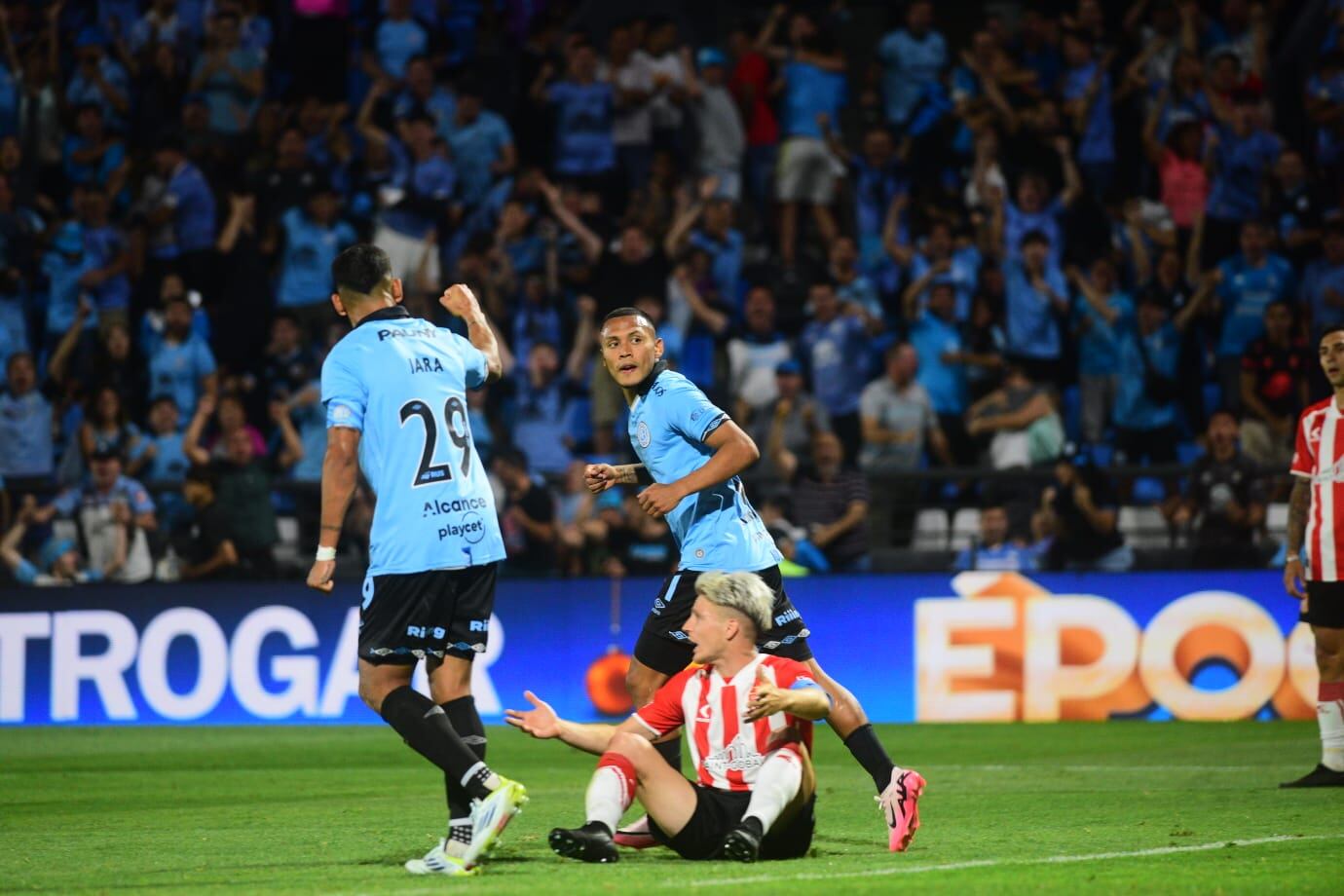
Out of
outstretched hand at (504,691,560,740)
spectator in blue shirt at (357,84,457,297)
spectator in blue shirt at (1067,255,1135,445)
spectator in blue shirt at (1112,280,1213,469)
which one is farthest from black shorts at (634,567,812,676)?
spectator in blue shirt at (357,84,457,297)

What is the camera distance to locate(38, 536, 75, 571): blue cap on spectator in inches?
667

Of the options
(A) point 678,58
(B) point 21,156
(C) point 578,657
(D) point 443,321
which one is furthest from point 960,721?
(B) point 21,156

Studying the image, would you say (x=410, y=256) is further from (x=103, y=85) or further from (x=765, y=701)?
(x=765, y=701)

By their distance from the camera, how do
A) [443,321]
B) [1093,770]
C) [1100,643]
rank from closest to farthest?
[1093,770], [1100,643], [443,321]

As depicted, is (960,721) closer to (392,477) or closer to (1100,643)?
(1100,643)

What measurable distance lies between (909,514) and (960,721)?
1767 millimetres

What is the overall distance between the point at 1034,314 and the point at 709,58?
17.8 feet

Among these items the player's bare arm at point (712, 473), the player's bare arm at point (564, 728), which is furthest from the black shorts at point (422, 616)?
the player's bare arm at point (712, 473)

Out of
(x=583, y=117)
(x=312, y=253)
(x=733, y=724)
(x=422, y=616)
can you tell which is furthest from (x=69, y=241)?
(x=733, y=724)

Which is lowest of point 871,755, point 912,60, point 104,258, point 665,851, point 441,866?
point 665,851

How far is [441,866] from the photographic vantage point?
23.2 feet

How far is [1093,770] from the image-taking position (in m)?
11.8

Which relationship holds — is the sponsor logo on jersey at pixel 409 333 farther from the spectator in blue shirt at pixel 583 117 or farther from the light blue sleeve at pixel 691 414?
the spectator in blue shirt at pixel 583 117

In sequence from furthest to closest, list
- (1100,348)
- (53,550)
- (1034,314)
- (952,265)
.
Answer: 1. (952,265)
2. (1034,314)
3. (1100,348)
4. (53,550)
